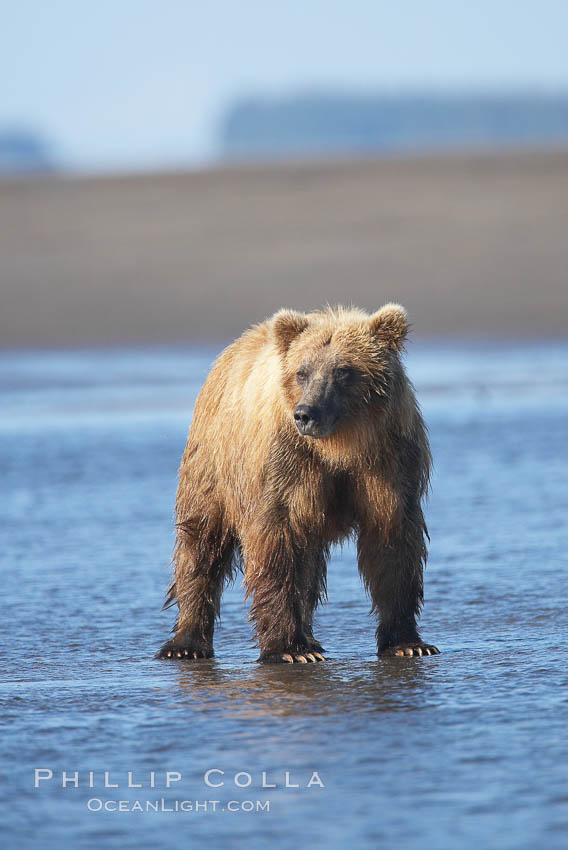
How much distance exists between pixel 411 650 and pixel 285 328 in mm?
1299

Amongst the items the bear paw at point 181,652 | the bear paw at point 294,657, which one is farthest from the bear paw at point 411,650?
the bear paw at point 181,652

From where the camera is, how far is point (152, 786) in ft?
13.4

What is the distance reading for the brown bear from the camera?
5.46 metres

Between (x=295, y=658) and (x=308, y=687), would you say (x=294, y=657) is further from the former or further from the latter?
(x=308, y=687)

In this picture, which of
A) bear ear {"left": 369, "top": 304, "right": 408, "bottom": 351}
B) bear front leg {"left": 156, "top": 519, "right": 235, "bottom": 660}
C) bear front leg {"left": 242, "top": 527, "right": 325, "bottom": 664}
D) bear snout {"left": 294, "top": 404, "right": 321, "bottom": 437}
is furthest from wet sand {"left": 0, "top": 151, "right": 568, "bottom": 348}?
bear snout {"left": 294, "top": 404, "right": 321, "bottom": 437}

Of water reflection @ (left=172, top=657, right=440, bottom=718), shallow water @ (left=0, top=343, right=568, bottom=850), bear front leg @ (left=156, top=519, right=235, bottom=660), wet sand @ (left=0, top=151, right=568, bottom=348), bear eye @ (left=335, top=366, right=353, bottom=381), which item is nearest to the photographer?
shallow water @ (left=0, top=343, right=568, bottom=850)

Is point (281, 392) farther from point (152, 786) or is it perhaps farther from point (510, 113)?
point (510, 113)

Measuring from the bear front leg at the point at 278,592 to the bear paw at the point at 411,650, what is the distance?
0.88 ft

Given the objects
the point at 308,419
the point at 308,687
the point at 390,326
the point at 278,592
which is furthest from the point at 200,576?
the point at 390,326

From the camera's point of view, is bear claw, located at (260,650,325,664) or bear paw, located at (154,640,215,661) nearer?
bear claw, located at (260,650,325,664)

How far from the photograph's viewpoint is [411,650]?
5.64 m

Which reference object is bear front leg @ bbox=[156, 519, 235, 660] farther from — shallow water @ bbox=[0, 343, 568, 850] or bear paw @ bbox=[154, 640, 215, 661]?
shallow water @ bbox=[0, 343, 568, 850]

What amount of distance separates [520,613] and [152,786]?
8.55ft

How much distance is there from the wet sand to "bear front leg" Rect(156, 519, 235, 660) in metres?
12.3
